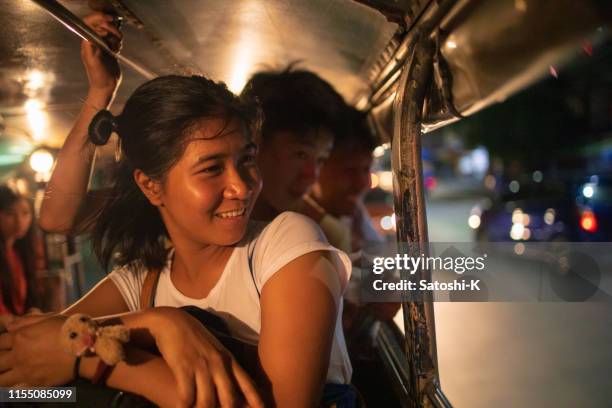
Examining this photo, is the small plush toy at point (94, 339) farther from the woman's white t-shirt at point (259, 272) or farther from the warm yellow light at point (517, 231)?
the warm yellow light at point (517, 231)

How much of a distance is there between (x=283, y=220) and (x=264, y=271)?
0.60 feet

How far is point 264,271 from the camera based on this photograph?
1.55 m

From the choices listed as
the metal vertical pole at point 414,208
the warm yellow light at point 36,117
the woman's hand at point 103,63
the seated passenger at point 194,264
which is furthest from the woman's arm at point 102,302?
the metal vertical pole at point 414,208

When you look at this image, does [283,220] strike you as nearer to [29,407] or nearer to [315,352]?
[315,352]

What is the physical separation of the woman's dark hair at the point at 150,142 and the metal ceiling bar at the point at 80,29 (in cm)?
10

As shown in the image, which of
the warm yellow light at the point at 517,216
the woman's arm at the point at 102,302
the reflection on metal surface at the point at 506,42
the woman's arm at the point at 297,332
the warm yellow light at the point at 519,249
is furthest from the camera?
the warm yellow light at the point at 517,216

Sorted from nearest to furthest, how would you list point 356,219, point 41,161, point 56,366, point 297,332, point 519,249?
point 297,332 → point 56,366 → point 41,161 → point 356,219 → point 519,249

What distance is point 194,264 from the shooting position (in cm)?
181

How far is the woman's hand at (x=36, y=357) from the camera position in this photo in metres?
1.58

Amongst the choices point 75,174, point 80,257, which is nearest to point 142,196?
point 75,174

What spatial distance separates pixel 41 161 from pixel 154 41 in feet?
1.92

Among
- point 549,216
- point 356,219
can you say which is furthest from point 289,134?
point 549,216

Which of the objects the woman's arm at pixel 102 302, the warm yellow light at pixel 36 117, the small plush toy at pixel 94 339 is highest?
the warm yellow light at pixel 36 117

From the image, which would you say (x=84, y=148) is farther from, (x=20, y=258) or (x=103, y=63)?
(x=20, y=258)
